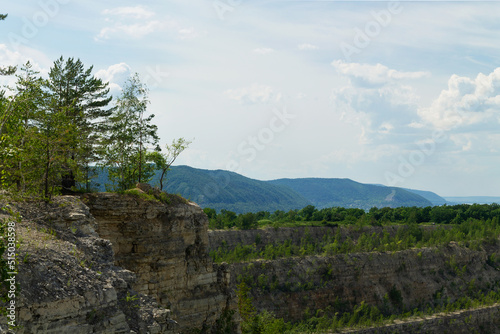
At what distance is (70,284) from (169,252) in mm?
10575

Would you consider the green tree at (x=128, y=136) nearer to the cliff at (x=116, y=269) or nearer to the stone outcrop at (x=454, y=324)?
the cliff at (x=116, y=269)

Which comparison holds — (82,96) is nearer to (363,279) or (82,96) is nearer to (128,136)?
(128,136)

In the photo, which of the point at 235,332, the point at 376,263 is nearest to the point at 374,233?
the point at 376,263

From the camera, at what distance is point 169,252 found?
23172 millimetres

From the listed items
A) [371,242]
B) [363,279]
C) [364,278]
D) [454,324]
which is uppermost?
[371,242]

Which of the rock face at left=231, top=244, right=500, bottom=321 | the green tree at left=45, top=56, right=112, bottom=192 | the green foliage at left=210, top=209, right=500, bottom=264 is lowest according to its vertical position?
the rock face at left=231, top=244, right=500, bottom=321

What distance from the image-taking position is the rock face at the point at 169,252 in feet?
72.0

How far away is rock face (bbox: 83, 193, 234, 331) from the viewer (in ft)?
72.0

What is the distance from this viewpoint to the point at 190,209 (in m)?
24.7

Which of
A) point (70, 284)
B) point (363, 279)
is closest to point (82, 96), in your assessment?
point (70, 284)

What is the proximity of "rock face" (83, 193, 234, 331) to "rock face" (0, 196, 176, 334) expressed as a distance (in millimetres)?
5155

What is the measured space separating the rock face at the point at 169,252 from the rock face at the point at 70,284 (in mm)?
5155

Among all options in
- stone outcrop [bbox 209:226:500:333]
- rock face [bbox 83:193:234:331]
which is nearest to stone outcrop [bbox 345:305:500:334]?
stone outcrop [bbox 209:226:500:333]

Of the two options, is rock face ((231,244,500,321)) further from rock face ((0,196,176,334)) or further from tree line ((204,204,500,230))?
rock face ((0,196,176,334))
